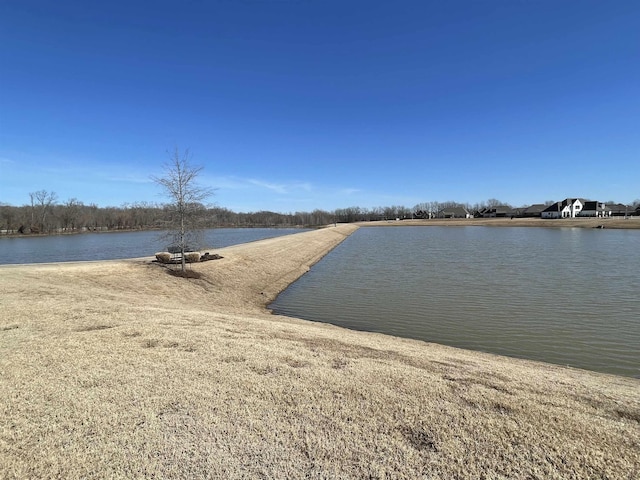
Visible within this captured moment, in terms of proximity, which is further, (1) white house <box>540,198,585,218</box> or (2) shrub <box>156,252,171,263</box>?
(1) white house <box>540,198,585,218</box>

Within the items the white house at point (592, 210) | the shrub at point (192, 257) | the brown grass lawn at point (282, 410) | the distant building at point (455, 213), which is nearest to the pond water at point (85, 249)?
the shrub at point (192, 257)

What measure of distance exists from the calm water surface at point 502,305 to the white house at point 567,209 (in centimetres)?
9122

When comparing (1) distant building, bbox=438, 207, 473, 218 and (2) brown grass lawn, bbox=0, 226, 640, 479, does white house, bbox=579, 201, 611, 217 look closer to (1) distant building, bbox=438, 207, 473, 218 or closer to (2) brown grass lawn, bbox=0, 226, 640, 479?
(1) distant building, bbox=438, 207, 473, 218

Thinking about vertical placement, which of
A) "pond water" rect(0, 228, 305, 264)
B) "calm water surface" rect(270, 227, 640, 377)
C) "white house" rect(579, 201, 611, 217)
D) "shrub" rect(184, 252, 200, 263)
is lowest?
"calm water surface" rect(270, 227, 640, 377)

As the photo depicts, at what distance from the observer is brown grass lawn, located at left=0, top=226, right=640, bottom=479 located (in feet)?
12.8

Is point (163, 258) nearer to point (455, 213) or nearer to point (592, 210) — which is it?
point (592, 210)

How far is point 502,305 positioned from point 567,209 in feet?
371

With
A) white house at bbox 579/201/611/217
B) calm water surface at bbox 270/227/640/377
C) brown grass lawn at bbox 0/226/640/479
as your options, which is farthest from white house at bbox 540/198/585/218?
brown grass lawn at bbox 0/226/640/479

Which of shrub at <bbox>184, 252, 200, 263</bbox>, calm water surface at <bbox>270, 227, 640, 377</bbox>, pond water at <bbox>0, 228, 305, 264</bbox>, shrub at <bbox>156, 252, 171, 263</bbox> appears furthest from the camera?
pond water at <bbox>0, 228, 305, 264</bbox>

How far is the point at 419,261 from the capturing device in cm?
3114

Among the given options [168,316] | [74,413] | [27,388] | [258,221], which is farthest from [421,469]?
[258,221]

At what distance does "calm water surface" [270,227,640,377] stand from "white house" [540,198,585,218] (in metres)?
91.2

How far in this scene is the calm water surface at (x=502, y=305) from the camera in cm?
1085

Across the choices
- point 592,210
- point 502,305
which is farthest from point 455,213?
point 502,305
